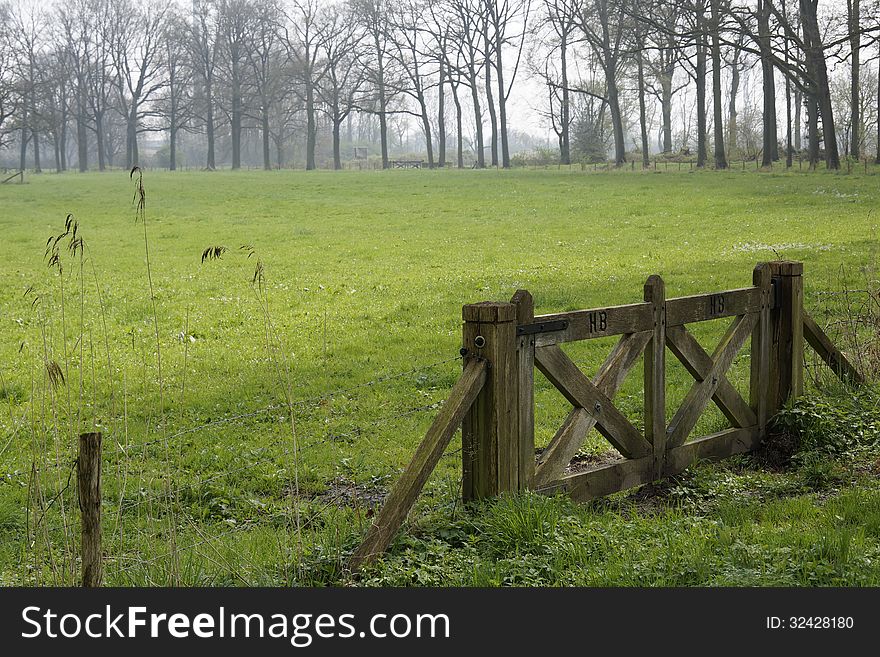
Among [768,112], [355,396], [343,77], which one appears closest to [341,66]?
[343,77]

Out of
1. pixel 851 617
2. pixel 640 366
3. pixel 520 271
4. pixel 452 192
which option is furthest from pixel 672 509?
pixel 452 192

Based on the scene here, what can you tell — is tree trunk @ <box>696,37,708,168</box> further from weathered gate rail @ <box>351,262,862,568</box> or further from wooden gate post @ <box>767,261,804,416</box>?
weathered gate rail @ <box>351,262,862,568</box>

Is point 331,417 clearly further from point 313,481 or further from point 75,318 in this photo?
point 75,318

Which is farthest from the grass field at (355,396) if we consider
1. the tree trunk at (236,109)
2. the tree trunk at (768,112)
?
the tree trunk at (236,109)

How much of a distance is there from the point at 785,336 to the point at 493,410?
3719 millimetres

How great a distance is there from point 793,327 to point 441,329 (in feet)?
22.5

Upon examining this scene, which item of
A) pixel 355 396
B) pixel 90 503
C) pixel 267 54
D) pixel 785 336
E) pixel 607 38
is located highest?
pixel 267 54

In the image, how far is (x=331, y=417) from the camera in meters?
10.1

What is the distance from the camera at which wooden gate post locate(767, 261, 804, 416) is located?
830 centimetres

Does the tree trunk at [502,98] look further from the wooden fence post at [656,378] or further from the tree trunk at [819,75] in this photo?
the wooden fence post at [656,378]

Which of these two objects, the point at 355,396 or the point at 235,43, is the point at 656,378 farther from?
the point at 235,43

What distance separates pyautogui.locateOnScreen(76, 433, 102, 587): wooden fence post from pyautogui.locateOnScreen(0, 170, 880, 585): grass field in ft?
1.41

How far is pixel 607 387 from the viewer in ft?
22.0

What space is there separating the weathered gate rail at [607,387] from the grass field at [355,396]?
235 mm
